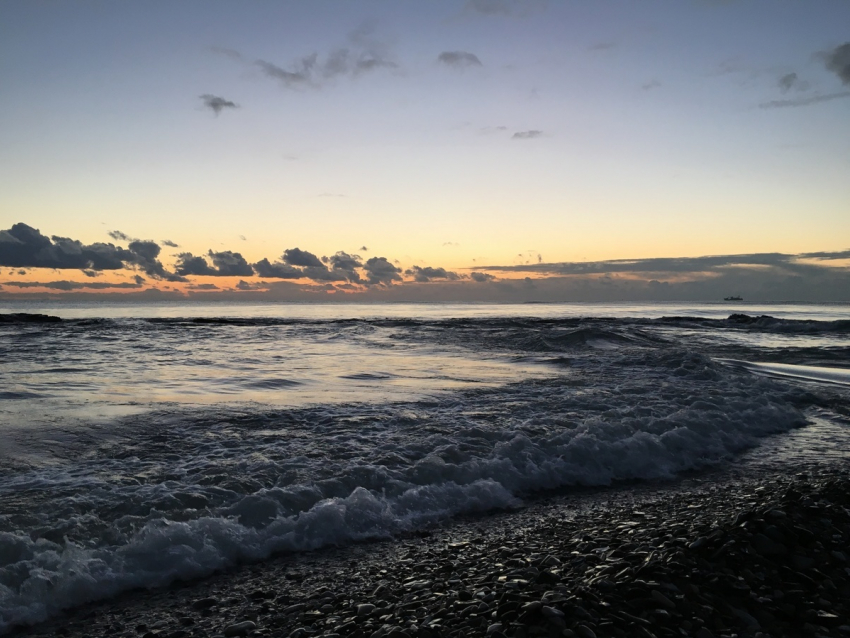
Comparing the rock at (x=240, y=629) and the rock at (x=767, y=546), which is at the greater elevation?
the rock at (x=767, y=546)

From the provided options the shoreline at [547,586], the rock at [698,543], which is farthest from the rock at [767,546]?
the rock at [698,543]

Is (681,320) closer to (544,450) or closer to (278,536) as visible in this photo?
(544,450)

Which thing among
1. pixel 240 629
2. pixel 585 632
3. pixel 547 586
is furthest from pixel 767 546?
pixel 240 629

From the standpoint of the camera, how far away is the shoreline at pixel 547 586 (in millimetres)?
2887

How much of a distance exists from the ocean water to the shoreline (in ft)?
1.30

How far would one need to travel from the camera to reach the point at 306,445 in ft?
22.1

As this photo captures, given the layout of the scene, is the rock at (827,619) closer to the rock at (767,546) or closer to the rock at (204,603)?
the rock at (767,546)

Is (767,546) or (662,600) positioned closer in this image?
(662,600)

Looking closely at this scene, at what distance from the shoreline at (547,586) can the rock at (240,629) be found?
0.01 meters

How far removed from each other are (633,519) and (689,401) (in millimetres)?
6033

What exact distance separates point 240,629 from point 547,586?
6.35 feet

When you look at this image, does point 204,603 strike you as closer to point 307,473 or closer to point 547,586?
point 307,473

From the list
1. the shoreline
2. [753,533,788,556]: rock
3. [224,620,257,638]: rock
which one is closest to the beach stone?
the shoreline

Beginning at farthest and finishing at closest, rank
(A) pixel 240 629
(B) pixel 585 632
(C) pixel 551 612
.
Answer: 1. (A) pixel 240 629
2. (C) pixel 551 612
3. (B) pixel 585 632
